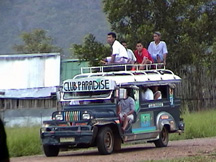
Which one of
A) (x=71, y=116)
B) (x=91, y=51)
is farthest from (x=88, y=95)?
(x=91, y=51)

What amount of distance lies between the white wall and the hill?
23.6m

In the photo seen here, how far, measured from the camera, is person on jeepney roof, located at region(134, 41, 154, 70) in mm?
15125

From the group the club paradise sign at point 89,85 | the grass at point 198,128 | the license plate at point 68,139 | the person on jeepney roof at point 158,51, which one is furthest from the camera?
the grass at point 198,128

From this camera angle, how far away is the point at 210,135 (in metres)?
18.5

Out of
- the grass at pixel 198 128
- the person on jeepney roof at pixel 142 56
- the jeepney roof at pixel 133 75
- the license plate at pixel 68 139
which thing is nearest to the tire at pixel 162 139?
the jeepney roof at pixel 133 75

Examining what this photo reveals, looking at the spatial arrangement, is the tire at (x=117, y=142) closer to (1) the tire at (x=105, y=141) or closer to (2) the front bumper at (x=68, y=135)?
(1) the tire at (x=105, y=141)

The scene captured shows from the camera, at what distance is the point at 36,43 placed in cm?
5019

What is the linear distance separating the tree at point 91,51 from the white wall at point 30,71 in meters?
8.36

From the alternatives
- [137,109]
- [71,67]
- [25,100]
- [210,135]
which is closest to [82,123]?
[137,109]

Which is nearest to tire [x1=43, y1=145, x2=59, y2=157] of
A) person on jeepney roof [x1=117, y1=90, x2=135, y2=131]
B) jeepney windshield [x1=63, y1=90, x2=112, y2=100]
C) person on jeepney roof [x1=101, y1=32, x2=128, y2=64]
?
jeepney windshield [x1=63, y1=90, x2=112, y2=100]

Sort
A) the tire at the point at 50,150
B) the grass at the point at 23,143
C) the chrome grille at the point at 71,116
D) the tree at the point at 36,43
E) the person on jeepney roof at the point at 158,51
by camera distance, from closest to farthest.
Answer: the chrome grille at the point at 71,116, the tire at the point at 50,150, the grass at the point at 23,143, the person on jeepney roof at the point at 158,51, the tree at the point at 36,43

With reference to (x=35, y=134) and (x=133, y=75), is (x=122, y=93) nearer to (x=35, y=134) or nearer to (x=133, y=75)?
(x=133, y=75)

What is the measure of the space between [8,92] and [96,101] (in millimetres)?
20417

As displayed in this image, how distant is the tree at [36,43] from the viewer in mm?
48875
